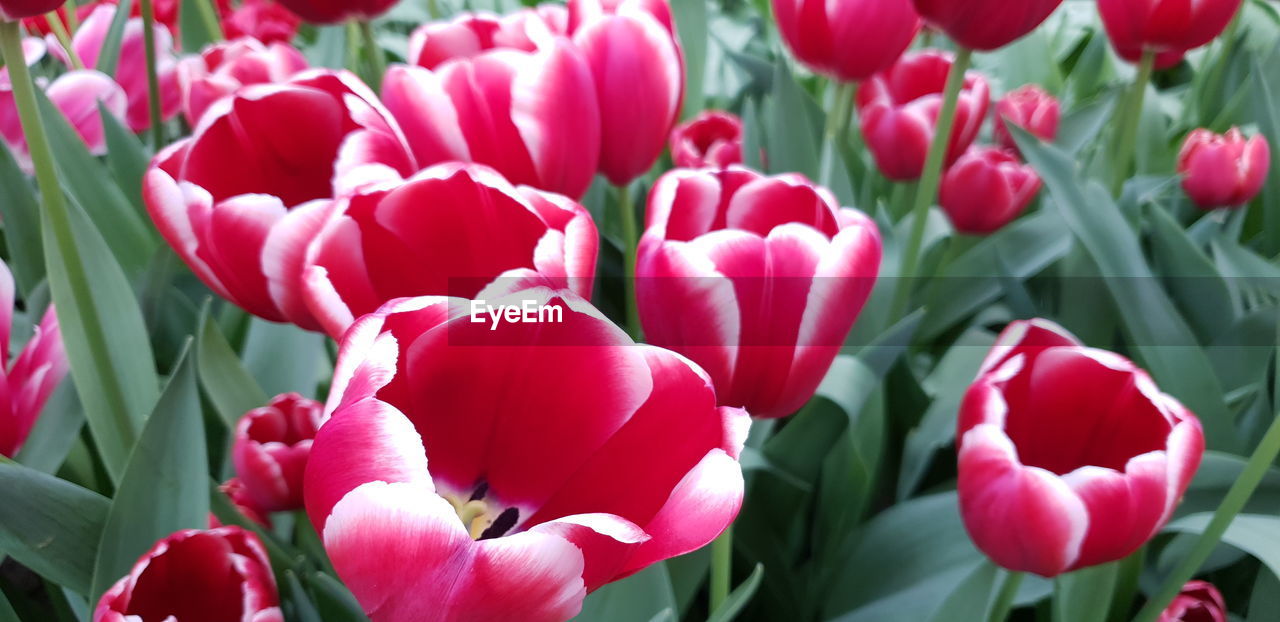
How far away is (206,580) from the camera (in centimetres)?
36

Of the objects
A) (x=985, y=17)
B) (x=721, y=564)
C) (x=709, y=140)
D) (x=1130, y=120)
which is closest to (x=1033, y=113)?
(x=1130, y=120)

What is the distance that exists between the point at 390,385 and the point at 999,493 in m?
0.24

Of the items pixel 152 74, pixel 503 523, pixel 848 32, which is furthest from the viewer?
pixel 152 74

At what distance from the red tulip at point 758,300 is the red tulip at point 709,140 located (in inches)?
17.6

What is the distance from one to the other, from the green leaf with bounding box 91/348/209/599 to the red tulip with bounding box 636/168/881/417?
21 centimetres

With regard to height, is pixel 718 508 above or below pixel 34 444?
above

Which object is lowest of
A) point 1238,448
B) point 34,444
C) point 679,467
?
point 1238,448

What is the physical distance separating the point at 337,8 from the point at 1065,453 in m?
0.56

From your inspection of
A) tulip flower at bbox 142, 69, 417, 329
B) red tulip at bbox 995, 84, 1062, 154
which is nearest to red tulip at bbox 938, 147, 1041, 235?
red tulip at bbox 995, 84, 1062, 154

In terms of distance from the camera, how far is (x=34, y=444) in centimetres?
48

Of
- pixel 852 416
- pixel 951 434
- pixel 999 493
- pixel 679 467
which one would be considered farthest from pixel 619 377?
pixel 951 434

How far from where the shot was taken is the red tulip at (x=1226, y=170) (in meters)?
0.79

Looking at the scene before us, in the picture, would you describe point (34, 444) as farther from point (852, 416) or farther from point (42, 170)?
point (852, 416)

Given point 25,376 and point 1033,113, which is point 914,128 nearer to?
point 1033,113
